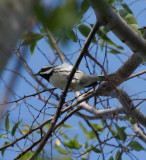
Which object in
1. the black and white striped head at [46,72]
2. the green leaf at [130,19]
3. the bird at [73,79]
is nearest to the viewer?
the green leaf at [130,19]

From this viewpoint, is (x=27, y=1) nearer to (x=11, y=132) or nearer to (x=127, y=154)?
(x=127, y=154)

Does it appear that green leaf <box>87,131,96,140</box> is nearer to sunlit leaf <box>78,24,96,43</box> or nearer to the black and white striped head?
the black and white striped head

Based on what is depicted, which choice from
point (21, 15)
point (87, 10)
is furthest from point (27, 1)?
point (87, 10)

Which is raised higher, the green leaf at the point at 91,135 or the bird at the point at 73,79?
the bird at the point at 73,79

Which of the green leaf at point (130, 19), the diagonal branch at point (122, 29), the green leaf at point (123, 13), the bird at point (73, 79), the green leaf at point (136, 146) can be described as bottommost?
the green leaf at point (136, 146)

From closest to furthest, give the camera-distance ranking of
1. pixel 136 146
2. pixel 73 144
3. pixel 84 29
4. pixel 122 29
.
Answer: pixel 122 29, pixel 84 29, pixel 136 146, pixel 73 144

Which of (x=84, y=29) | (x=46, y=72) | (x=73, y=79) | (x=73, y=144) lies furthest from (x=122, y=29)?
(x=46, y=72)

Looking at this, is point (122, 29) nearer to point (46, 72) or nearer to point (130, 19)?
point (130, 19)

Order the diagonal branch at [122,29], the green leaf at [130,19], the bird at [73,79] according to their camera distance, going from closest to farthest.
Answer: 1. the diagonal branch at [122,29]
2. the green leaf at [130,19]
3. the bird at [73,79]

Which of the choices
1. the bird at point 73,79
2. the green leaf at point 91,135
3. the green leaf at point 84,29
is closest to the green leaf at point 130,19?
the green leaf at point 84,29

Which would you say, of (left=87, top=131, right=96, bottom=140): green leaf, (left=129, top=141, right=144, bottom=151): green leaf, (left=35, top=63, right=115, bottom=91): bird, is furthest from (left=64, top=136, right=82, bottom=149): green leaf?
(left=129, top=141, right=144, bottom=151): green leaf

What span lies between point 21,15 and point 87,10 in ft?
5.54

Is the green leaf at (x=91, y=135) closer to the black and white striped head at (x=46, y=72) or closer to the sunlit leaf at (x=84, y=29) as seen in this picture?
the black and white striped head at (x=46, y=72)

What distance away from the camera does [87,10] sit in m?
2.08
